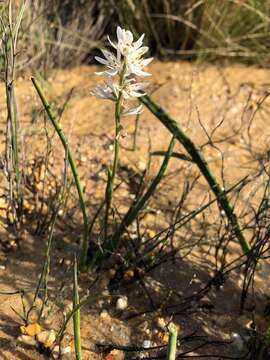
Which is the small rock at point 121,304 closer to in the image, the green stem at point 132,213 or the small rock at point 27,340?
the green stem at point 132,213

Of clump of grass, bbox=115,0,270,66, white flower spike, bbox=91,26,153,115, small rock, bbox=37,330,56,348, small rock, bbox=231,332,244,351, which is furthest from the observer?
clump of grass, bbox=115,0,270,66

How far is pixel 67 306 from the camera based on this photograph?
1.42 m

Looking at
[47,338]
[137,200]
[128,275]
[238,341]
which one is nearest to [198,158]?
[137,200]

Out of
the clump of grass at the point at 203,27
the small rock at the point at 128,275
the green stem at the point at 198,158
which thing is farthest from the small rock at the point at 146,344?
the clump of grass at the point at 203,27

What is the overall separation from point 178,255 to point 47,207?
15.3 inches

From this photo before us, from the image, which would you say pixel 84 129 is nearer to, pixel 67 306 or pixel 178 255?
pixel 178 255

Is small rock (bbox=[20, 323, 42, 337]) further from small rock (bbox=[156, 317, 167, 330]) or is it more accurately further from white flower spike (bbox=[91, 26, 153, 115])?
white flower spike (bbox=[91, 26, 153, 115])

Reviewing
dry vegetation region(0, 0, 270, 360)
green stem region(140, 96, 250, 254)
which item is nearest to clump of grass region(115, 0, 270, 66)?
dry vegetation region(0, 0, 270, 360)

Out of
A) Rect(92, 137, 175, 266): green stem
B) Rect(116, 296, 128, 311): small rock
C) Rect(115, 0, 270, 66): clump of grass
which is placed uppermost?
Rect(115, 0, 270, 66): clump of grass

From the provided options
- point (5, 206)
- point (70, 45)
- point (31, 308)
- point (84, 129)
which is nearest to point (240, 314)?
point (31, 308)

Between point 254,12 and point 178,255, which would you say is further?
point 254,12

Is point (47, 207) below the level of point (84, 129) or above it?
below

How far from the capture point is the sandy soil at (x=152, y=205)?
1.42 metres

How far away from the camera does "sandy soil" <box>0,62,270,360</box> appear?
1423mm
